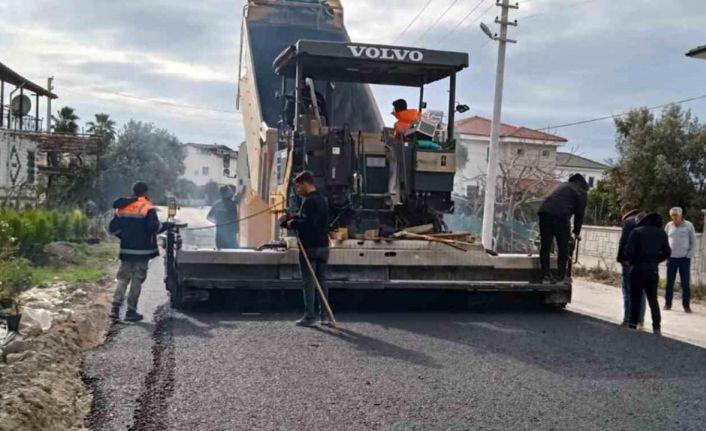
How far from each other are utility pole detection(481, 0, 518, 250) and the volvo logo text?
9850mm

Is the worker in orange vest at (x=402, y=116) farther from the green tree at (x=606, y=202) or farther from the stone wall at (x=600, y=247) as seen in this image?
the green tree at (x=606, y=202)

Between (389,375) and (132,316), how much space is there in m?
3.39

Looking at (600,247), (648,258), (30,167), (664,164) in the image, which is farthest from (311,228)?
(664,164)

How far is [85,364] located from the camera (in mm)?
5949

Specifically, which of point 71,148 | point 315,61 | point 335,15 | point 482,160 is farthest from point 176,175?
point 315,61

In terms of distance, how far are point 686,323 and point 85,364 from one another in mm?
7770

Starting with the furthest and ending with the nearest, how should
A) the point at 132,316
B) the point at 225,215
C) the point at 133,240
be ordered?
the point at 225,215 → the point at 133,240 → the point at 132,316

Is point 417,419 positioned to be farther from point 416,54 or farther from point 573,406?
point 416,54

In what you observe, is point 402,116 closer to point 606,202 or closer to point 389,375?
point 389,375

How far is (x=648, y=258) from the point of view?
8.90 meters

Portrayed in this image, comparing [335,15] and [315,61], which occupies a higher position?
[335,15]

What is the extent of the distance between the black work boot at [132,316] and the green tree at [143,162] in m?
25.0

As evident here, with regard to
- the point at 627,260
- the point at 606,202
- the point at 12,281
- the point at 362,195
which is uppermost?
the point at 606,202

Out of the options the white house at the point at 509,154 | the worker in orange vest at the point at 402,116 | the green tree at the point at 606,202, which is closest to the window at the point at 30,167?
the white house at the point at 509,154
